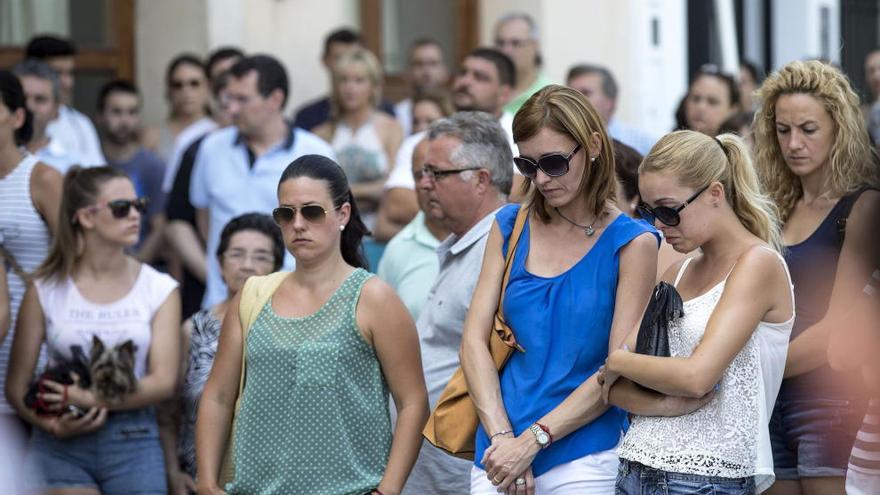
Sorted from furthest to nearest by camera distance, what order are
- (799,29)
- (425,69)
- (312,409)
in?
(799,29)
(425,69)
(312,409)

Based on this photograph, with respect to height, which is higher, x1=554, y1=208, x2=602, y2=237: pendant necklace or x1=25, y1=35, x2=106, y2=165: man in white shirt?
x1=25, y1=35, x2=106, y2=165: man in white shirt

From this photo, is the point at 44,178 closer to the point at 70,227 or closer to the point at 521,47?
the point at 70,227

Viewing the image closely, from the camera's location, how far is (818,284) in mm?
5270

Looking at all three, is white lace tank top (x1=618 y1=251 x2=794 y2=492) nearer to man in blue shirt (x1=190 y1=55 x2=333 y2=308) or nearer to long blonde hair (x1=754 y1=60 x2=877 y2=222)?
long blonde hair (x1=754 y1=60 x2=877 y2=222)

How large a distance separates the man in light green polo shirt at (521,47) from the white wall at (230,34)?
140cm

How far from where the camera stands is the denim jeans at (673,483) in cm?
443

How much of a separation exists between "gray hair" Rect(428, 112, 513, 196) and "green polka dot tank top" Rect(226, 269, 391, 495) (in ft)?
2.86

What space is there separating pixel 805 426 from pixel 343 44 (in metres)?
5.32

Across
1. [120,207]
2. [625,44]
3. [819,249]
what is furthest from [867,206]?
[625,44]

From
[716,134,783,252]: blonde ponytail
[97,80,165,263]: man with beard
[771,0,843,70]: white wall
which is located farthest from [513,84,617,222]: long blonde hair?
[771,0,843,70]: white wall

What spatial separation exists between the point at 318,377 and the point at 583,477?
89 centimetres

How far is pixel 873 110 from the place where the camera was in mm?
11008

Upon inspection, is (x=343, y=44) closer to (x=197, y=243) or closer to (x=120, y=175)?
(x=197, y=243)

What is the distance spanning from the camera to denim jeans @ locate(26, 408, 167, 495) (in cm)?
630
